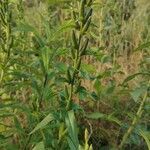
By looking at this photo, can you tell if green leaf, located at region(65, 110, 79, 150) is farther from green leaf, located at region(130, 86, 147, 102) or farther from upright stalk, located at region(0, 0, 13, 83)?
upright stalk, located at region(0, 0, 13, 83)

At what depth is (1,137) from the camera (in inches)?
118

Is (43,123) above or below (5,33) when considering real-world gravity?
below

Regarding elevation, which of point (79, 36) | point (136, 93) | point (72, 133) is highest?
point (79, 36)

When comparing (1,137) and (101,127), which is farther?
(101,127)

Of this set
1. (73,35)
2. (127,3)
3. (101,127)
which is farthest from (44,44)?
(127,3)

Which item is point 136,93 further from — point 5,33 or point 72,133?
point 5,33

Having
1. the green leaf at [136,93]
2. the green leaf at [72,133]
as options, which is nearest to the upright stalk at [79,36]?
the green leaf at [72,133]

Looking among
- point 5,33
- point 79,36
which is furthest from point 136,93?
point 5,33

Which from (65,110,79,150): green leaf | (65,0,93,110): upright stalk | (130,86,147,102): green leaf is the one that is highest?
(65,0,93,110): upright stalk

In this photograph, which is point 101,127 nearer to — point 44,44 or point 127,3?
point 44,44

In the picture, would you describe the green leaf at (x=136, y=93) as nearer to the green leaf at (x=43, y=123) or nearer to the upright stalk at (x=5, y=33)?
the green leaf at (x=43, y=123)

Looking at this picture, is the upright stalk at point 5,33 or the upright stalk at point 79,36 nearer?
the upright stalk at point 79,36

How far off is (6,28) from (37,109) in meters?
0.54

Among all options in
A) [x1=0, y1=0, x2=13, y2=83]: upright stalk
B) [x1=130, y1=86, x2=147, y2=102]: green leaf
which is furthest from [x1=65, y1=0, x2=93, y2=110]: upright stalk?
[x1=0, y1=0, x2=13, y2=83]: upright stalk
